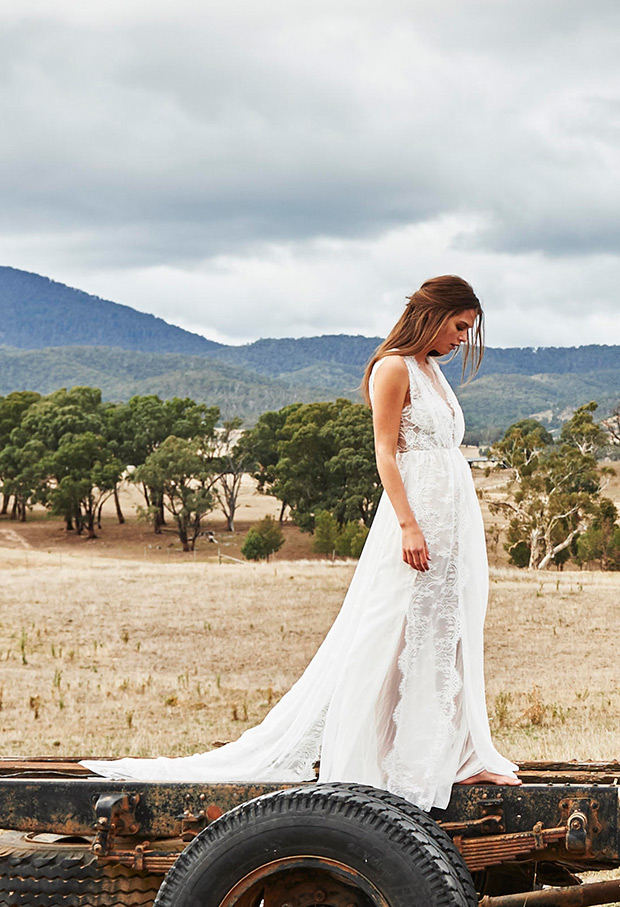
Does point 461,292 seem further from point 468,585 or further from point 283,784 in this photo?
point 283,784

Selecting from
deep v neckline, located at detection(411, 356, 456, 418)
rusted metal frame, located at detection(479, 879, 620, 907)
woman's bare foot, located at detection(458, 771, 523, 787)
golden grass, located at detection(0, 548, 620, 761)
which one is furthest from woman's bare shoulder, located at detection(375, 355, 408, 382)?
golden grass, located at detection(0, 548, 620, 761)

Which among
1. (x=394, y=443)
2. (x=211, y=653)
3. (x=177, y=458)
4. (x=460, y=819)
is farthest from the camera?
(x=177, y=458)

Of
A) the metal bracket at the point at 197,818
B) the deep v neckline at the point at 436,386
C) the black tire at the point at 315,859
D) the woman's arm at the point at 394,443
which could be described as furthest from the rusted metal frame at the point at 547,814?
the deep v neckline at the point at 436,386

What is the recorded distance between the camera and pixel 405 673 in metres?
Answer: 3.84

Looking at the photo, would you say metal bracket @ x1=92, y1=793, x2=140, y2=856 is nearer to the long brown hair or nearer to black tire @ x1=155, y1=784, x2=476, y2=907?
black tire @ x1=155, y1=784, x2=476, y2=907

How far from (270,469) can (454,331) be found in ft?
238

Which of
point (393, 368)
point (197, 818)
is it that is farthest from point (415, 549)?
point (197, 818)

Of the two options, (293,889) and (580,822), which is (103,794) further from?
(580,822)

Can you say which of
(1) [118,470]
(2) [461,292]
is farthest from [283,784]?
(1) [118,470]

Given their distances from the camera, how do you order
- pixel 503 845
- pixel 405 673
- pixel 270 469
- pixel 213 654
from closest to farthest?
pixel 503 845, pixel 405 673, pixel 213 654, pixel 270 469

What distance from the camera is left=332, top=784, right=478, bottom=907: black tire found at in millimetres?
2982

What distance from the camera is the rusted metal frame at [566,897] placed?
331cm

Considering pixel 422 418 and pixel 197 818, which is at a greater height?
pixel 422 418

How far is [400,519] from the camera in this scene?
389cm
